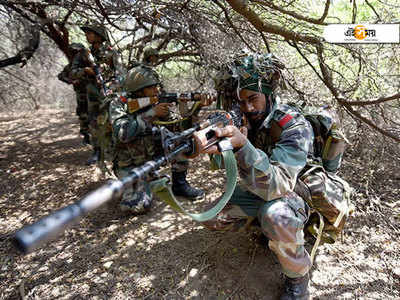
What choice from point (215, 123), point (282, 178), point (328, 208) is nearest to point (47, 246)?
point (215, 123)

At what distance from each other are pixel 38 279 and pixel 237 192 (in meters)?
1.88

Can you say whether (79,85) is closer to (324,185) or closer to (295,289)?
(324,185)

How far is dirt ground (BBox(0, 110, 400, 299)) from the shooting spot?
2.14 metres

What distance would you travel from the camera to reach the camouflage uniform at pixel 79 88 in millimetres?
4887

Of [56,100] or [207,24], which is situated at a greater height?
[207,24]

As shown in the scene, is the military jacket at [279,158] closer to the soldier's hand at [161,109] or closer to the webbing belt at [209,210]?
the webbing belt at [209,210]

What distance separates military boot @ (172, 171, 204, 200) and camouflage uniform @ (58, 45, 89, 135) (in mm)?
2769

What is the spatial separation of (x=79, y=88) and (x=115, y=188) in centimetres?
510

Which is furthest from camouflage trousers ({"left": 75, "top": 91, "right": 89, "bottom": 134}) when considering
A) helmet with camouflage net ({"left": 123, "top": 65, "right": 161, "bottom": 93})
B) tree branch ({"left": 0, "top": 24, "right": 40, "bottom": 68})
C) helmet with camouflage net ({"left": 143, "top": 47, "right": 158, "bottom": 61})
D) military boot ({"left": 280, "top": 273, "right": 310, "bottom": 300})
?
military boot ({"left": 280, "top": 273, "right": 310, "bottom": 300})

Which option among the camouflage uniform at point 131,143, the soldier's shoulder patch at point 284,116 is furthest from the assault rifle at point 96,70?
the soldier's shoulder patch at point 284,116

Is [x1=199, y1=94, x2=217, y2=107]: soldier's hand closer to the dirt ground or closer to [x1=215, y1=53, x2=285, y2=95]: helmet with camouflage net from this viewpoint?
[x1=215, y1=53, x2=285, y2=95]: helmet with camouflage net

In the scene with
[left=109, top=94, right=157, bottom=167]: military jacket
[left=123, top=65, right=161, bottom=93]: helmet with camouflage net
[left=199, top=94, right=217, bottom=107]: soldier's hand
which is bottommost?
[left=109, top=94, right=157, bottom=167]: military jacket

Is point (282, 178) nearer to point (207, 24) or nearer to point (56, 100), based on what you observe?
Result: point (207, 24)

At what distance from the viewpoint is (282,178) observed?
1.81m
